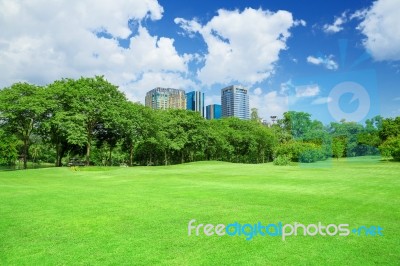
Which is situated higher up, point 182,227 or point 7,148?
point 7,148

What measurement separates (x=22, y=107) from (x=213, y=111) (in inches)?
5722

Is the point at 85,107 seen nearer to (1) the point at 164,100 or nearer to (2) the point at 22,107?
(2) the point at 22,107

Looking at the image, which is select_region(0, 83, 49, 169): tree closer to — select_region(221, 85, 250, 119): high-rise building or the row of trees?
the row of trees

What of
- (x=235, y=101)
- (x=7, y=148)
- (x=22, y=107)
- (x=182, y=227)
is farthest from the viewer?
(x=235, y=101)

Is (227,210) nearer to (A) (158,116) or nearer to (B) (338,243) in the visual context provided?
(B) (338,243)

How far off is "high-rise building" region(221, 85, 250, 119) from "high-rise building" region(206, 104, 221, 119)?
15176 mm

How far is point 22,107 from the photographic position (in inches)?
1652

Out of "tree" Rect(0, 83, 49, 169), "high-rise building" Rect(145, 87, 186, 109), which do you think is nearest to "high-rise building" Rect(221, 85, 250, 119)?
"high-rise building" Rect(145, 87, 186, 109)

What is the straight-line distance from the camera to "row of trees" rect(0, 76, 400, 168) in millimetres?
43719

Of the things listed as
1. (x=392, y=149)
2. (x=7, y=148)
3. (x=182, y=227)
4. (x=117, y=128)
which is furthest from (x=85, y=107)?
(x=392, y=149)

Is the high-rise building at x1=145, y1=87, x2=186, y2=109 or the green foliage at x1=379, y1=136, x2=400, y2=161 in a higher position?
the high-rise building at x1=145, y1=87, x2=186, y2=109

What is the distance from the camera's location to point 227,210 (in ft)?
36.3

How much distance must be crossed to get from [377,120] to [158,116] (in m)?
45.1

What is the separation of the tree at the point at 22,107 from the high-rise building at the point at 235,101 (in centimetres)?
11836
